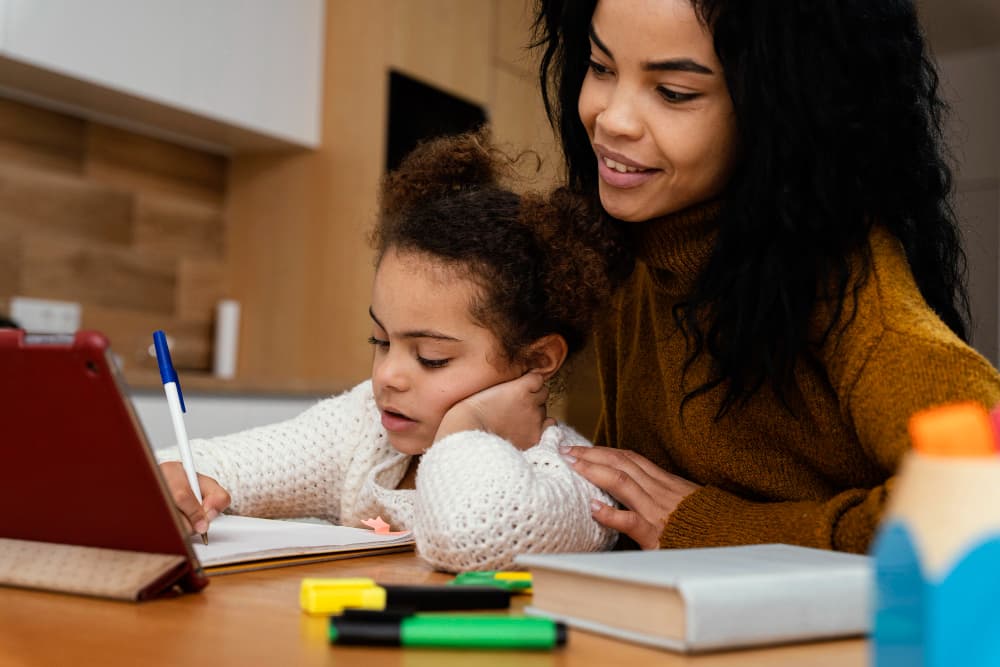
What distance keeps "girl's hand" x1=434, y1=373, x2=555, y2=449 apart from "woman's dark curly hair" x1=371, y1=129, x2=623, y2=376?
0.17 feet

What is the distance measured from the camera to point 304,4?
3.11m

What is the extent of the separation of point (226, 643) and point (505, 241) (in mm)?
643

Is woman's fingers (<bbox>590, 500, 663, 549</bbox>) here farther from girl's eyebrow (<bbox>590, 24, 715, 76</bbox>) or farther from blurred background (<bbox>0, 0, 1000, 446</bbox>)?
Result: blurred background (<bbox>0, 0, 1000, 446</bbox>)

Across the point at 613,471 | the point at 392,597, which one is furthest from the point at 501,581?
the point at 613,471

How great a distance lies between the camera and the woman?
0.89 meters

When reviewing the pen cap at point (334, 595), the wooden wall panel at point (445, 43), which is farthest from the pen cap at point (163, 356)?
the wooden wall panel at point (445, 43)

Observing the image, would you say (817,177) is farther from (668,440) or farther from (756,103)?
(668,440)

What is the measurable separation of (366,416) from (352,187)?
1974 millimetres

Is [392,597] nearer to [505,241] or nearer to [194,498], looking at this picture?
[194,498]

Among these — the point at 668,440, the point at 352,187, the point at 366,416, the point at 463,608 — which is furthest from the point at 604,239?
the point at 352,187

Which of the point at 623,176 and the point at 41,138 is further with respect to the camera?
the point at 41,138

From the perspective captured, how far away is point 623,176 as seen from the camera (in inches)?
38.9

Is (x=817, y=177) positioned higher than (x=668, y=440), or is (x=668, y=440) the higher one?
(x=817, y=177)

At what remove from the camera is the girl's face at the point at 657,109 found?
924 mm
